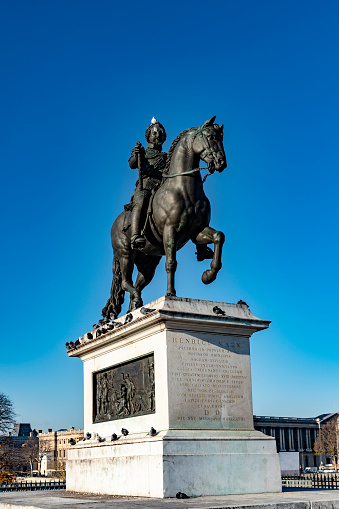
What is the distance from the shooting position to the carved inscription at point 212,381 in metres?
12.0

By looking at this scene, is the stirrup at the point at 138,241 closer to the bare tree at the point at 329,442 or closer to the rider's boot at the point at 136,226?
the rider's boot at the point at 136,226

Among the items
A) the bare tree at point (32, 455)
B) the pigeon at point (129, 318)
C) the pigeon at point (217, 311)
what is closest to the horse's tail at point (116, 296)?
the pigeon at point (129, 318)

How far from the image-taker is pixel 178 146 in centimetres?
1363

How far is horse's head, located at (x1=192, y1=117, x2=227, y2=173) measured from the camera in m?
12.8

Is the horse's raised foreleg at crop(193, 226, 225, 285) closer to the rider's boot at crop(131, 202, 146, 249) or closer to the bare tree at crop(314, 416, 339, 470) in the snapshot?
the rider's boot at crop(131, 202, 146, 249)

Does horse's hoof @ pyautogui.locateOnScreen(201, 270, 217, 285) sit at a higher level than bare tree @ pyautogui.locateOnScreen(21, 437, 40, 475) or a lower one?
higher

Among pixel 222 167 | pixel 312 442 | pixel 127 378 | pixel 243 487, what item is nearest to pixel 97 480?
pixel 127 378

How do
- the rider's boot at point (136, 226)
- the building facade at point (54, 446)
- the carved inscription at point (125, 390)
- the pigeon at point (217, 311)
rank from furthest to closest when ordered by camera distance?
1. the building facade at point (54, 446)
2. the rider's boot at point (136, 226)
3. the pigeon at point (217, 311)
4. the carved inscription at point (125, 390)

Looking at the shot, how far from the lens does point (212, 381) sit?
12.4 metres

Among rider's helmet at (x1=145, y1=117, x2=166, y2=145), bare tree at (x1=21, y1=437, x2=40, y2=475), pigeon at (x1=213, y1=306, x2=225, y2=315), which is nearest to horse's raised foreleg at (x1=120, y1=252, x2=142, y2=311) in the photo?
pigeon at (x1=213, y1=306, x2=225, y2=315)

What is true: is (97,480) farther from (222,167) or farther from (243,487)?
(222,167)

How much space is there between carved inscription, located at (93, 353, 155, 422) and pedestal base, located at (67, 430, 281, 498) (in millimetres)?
694

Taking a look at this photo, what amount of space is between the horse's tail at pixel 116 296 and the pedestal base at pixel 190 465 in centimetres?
388

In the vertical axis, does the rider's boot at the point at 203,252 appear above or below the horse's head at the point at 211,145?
below
